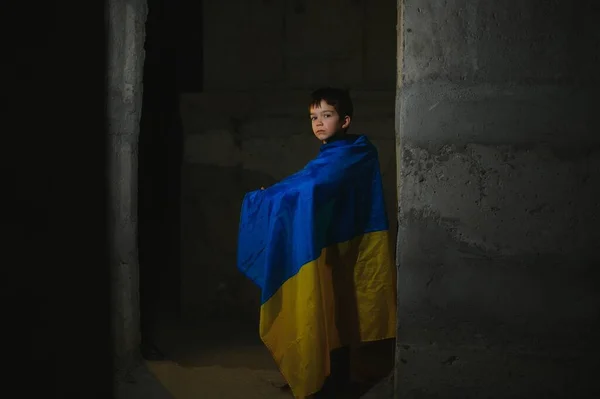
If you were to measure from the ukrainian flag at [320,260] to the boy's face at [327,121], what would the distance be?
65mm

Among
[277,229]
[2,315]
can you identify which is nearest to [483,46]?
[277,229]

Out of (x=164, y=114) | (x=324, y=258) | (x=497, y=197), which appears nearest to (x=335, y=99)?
(x=324, y=258)

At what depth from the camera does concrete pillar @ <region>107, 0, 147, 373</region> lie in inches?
104

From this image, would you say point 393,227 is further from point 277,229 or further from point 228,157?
point 277,229

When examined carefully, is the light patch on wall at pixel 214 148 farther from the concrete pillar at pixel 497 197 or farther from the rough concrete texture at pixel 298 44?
the concrete pillar at pixel 497 197

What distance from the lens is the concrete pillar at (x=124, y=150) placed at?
2.63 m

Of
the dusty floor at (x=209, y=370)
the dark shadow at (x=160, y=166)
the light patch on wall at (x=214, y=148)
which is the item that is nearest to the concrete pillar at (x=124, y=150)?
the dusty floor at (x=209, y=370)

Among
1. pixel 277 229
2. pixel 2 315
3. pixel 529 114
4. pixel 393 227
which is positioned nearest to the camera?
pixel 2 315

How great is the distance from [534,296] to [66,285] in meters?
1.63

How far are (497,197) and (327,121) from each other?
0.88m

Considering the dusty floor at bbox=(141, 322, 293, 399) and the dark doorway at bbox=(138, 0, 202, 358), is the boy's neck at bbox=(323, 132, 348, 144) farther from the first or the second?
the dark doorway at bbox=(138, 0, 202, 358)

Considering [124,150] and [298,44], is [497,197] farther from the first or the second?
[298,44]

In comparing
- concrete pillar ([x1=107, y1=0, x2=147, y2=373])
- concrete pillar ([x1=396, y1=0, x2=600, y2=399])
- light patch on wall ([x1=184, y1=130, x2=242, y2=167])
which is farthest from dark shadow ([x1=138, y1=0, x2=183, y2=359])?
concrete pillar ([x1=396, y1=0, x2=600, y2=399])

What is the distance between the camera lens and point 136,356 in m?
2.74
